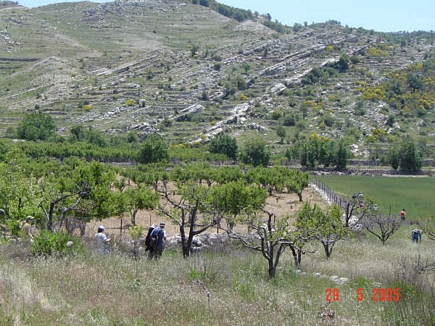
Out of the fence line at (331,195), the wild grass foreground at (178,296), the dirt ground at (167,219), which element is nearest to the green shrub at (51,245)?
the wild grass foreground at (178,296)

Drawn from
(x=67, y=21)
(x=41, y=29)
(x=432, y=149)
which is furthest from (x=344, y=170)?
(x=67, y=21)

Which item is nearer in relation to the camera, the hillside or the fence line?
the fence line

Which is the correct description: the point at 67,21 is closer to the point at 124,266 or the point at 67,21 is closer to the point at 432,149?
the point at 432,149

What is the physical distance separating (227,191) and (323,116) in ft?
258

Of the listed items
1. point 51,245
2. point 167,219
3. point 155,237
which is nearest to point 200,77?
point 167,219

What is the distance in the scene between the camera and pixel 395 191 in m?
53.2

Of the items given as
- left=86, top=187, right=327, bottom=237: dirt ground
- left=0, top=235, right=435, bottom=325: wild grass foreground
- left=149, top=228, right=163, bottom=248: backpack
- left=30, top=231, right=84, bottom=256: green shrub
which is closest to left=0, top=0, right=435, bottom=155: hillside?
left=86, top=187, right=327, bottom=237: dirt ground

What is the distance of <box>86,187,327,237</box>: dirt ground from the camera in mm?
28314

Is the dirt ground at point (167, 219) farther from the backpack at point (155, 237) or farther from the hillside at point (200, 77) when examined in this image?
the hillside at point (200, 77)

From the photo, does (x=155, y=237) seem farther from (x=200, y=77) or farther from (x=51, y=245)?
(x=200, y=77)

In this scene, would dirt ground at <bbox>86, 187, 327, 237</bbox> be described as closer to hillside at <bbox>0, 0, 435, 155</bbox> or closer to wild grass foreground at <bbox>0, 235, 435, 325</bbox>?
wild grass foreground at <bbox>0, 235, 435, 325</bbox>

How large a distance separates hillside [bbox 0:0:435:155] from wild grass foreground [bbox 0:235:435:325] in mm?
81961

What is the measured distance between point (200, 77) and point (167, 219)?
3928 inches

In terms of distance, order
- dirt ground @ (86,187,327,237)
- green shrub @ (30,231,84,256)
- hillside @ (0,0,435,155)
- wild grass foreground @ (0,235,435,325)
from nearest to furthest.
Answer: wild grass foreground @ (0,235,435,325)
green shrub @ (30,231,84,256)
dirt ground @ (86,187,327,237)
hillside @ (0,0,435,155)
